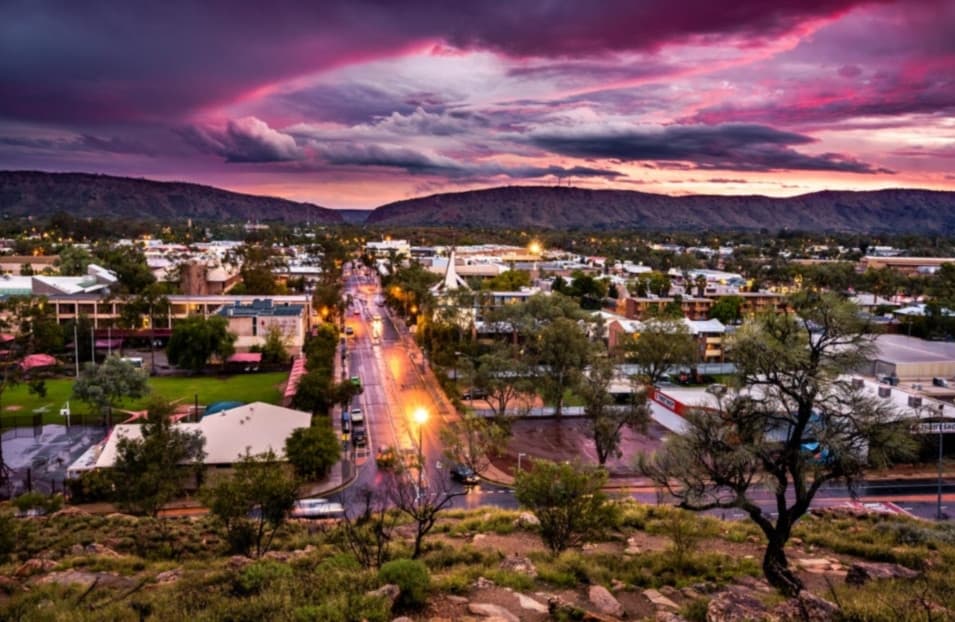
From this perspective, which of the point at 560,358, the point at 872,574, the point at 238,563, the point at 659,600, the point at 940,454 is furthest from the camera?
the point at 560,358

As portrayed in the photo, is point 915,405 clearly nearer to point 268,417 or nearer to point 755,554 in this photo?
point 755,554

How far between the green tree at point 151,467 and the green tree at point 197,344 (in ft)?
95.5

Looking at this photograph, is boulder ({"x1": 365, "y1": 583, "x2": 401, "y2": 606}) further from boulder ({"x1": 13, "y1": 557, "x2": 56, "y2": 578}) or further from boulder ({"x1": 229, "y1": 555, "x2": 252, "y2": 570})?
boulder ({"x1": 13, "y1": 557, "x2": 56, "y2": 578})

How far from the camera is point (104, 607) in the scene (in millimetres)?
13125

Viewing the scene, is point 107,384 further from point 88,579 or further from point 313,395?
point 88,579

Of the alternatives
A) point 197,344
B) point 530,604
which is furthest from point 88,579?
point 197,344

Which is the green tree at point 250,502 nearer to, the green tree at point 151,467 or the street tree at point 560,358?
the green tree at point 151,467

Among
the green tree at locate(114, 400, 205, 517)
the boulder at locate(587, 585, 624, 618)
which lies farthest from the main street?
the green tree at locate(114, 400, 205, 517)

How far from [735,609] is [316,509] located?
2060 centimetres

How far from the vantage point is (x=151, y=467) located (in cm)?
2469

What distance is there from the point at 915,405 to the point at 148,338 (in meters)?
68.6

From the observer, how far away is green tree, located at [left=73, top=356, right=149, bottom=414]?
128 ft

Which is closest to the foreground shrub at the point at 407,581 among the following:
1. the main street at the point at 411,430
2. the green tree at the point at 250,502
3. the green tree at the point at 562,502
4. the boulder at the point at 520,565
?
the boulder at the point at 520,565

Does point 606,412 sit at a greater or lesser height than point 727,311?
lesser
